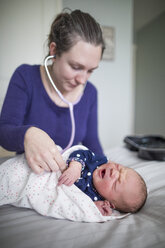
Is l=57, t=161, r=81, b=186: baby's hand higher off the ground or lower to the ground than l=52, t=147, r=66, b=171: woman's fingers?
lower

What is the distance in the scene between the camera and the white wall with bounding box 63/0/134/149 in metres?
0.76

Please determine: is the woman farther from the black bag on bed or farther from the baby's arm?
the black bag on bed

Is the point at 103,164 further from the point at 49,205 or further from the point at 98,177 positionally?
the point at 49,205

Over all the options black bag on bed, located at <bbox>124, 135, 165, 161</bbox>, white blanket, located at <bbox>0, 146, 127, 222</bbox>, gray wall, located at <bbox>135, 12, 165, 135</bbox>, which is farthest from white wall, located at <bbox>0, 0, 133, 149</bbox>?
gray wall, located at <bbox>135, 12, 165, 135</bbox>

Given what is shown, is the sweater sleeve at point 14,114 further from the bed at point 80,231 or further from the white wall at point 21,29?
the bed at point 80,231

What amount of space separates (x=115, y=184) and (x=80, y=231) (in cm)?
22

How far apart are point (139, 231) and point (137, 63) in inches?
121

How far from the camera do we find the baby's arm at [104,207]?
585mm

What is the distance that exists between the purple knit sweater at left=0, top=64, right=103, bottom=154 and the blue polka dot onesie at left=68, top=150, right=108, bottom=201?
18 centimetres

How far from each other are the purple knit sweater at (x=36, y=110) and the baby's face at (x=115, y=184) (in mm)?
278

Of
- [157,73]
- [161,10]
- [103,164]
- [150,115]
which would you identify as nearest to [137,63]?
[157,73]

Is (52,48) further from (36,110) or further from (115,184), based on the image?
(115,184)

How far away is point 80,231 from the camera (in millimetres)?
449

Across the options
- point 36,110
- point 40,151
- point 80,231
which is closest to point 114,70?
point 36,110
